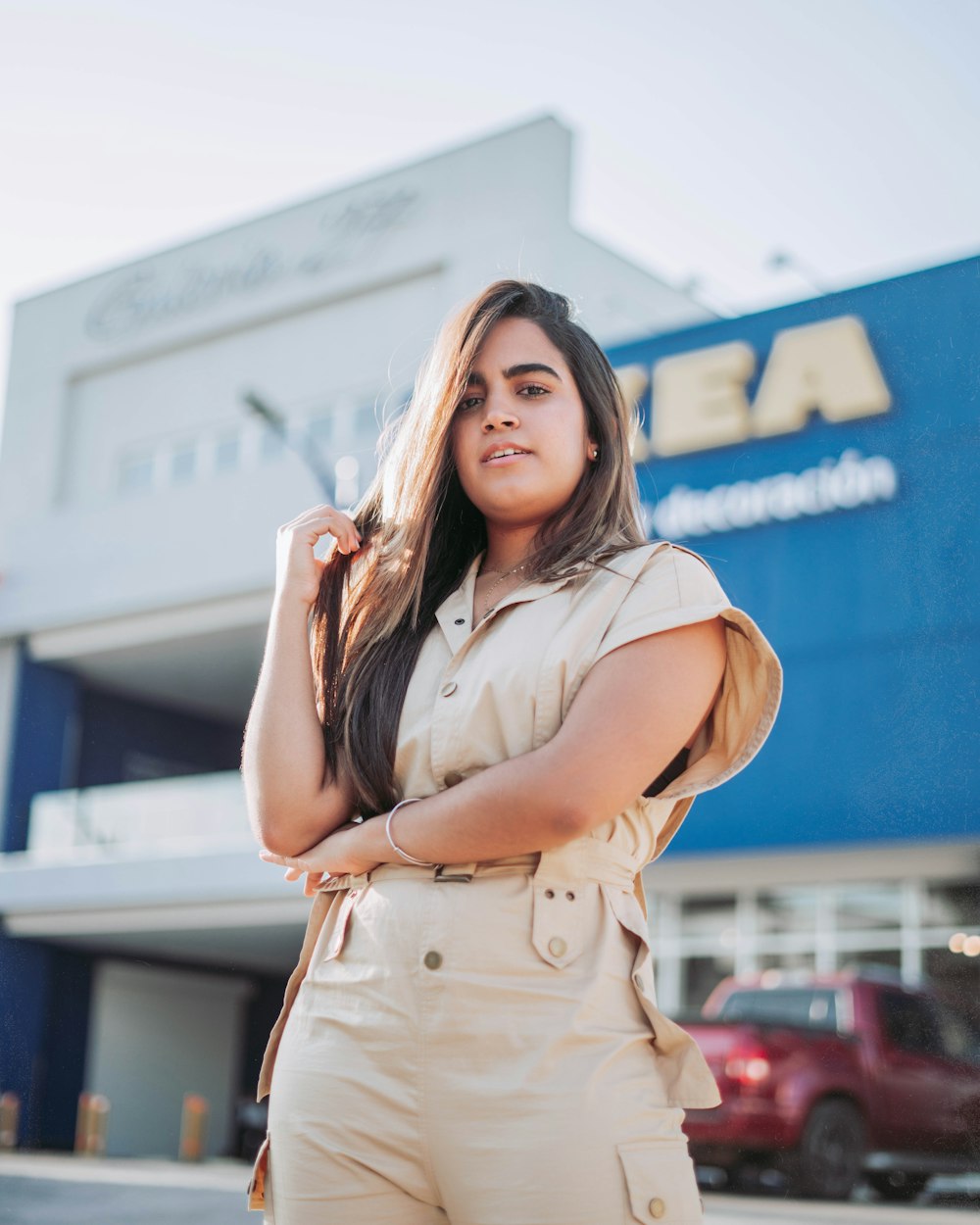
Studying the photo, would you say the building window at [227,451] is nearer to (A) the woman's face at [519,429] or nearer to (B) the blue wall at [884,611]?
(B) the blue wall at [884,611]

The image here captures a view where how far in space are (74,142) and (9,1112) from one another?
57.0 ft

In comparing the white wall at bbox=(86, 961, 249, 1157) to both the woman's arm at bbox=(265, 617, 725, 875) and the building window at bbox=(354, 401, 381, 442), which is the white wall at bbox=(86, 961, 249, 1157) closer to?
the building window at bbox=(354, 401, 381, 442)

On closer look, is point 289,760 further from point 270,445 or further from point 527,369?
point 270,445

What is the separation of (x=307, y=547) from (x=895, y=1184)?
8813 mm

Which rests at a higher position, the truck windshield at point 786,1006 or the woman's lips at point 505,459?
the woman's lips at point 505,459

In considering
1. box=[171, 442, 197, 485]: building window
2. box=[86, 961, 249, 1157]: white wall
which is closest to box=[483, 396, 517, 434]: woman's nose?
box=[86, 961, 249, 1157]: white wall

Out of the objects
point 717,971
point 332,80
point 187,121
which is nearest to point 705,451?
point 717,971

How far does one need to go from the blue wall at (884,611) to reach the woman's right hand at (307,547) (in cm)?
1201

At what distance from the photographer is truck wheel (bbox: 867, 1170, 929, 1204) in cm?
964

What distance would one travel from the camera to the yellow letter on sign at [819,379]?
48.7 feet

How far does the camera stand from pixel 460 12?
7.24m

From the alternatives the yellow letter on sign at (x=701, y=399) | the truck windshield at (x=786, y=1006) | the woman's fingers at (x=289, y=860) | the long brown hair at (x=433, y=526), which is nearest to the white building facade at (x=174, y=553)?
the yellow letter on sign at (x=701, y=399)

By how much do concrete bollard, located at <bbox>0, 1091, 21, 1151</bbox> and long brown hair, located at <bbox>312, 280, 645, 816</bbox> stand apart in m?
19.8

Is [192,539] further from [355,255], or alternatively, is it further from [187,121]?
[187,121]
